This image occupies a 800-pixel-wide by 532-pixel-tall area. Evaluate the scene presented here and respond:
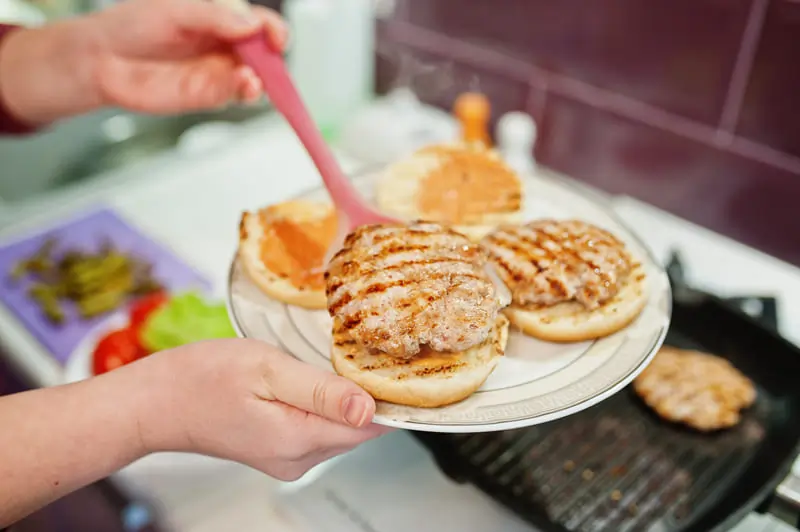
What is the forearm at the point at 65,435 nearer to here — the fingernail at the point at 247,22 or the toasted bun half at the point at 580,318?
the toasted bun half at the point at 580,318

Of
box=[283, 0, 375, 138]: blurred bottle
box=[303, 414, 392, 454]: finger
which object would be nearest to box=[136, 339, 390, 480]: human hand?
box=[303, 414, 392, 454]: finger

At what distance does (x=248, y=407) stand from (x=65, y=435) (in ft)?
0.82

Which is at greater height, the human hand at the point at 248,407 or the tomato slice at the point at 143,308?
the human hand at the point at 248,407

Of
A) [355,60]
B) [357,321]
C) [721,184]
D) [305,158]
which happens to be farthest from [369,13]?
[357,321]

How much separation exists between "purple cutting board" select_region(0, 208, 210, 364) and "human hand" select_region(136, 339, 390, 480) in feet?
2.38

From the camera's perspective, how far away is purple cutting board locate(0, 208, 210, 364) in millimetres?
1609

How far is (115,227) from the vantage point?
75.9 inches

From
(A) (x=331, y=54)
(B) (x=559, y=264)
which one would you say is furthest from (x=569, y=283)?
(A) (x=331, y=54)

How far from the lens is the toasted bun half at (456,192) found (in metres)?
1.21

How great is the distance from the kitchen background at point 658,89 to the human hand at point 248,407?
1230mm

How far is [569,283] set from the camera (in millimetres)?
1011

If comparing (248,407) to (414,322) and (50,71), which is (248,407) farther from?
(50,71)

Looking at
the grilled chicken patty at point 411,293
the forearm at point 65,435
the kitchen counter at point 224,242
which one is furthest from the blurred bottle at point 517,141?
the forearm at point 65,435

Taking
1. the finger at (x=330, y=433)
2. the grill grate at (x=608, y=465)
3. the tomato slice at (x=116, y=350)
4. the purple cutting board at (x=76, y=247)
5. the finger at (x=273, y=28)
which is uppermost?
the finger at (x=273, y=28)
